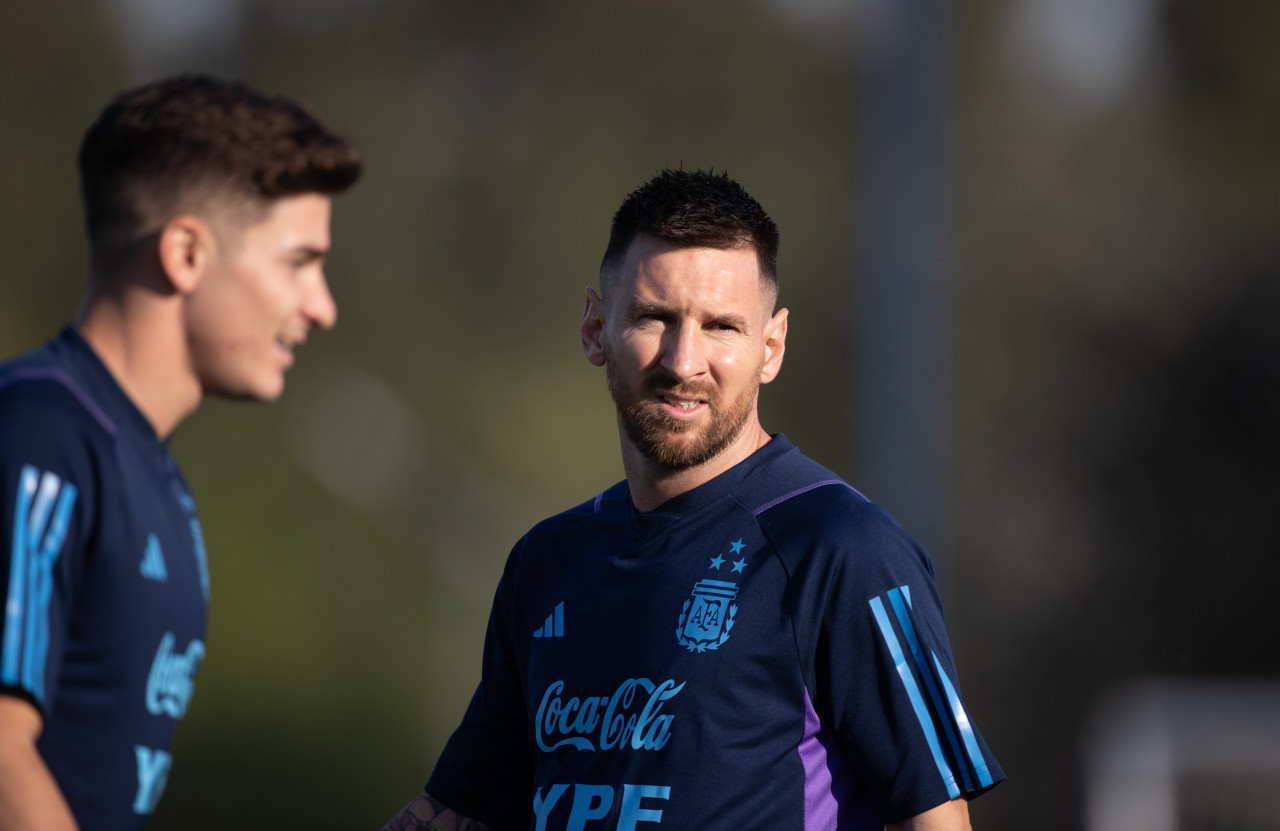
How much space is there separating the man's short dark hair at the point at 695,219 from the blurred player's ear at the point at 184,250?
1.09 m

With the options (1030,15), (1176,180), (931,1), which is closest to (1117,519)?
(1176,180)

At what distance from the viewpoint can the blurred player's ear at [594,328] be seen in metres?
3.02

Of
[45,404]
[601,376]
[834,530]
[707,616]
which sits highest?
[601,376]

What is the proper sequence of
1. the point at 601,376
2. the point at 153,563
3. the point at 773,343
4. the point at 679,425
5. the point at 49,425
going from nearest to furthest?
the point at 49,425
the point at 153,563
the point at 679,425
the point at 773,343
the point at 601,376

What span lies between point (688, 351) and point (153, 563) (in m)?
1.17

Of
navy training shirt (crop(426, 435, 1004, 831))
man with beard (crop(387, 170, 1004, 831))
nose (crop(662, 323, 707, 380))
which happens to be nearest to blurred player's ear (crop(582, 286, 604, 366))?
man with beard (crop(387, 170, 1004, 831))

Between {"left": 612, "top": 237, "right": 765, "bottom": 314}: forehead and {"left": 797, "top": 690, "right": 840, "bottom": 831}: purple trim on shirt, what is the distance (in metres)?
0.82

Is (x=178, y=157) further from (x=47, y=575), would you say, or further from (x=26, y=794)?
(x=26, y=794)

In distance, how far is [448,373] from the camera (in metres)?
17.5

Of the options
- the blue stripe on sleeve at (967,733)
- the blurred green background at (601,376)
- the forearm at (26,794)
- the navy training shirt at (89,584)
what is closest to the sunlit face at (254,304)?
the navy training shirt at (89,584)

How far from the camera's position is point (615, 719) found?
2.61 meters

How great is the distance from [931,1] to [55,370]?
381cm

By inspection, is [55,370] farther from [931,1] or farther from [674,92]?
[674,92]

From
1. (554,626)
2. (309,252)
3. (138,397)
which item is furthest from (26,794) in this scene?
(554,626)
